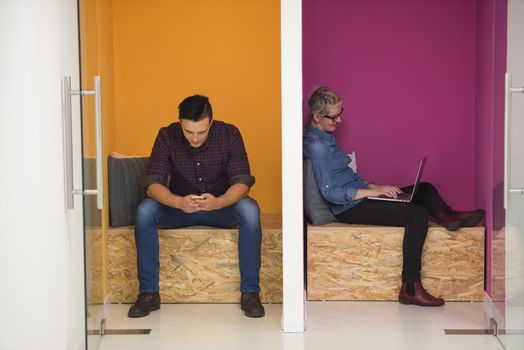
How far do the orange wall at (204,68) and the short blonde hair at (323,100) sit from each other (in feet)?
1.89

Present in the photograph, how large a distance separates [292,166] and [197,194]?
0.87 meters

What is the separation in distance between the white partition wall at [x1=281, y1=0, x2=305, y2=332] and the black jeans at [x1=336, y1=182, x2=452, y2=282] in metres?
0.79

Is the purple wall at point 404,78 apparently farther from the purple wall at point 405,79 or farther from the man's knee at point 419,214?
the man's knee at point 419,214

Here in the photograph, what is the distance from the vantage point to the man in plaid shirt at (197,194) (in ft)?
16.5

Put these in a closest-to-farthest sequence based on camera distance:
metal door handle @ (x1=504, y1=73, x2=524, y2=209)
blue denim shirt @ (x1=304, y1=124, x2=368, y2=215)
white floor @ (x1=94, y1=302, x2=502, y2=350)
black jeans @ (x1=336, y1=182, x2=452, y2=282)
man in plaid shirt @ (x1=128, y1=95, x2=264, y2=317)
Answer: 1. metal door handle @ (x1=504, y1=73, x2=524, y2=209)
2. white floor @ (x1=94, y1=302, x2=502, y2=350)
3. man in plaid shirt @ (x1=128, y1=95, x2=264, y2=317)
4. black jeans @ (x1=336, y1=182, x2=452, y2=282)
5. blue denim shirt @ (x1=304, y1=124, x2=368, y2=215)

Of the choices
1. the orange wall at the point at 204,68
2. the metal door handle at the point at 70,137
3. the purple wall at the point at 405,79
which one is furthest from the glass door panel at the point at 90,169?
the purple wall at the point at 405,79

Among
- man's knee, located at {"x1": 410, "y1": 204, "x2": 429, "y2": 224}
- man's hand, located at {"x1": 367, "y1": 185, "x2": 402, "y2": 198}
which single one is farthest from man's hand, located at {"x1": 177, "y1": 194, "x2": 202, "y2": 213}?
man's knee, located at {"x1": 410, "y1": 204, "x2": 429, "y2": 224}

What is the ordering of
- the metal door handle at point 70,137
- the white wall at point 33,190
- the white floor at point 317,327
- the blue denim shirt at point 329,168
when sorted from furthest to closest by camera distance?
the blue denim shirt at point 329,168, the white floor at point 317,327, the white wall at point 33,190, the metal door handle at point 70,137

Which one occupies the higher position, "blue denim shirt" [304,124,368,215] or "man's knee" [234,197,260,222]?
"blue denim shirt" [304,124,368,215]

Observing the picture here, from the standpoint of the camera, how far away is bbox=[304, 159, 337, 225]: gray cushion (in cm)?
536

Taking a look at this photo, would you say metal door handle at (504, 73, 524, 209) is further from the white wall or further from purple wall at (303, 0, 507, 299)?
purple wall at (303, 0, 507, 299)

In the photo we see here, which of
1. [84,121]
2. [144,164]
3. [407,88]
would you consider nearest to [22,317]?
[84,121]

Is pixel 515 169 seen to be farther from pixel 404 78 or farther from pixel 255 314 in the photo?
pixel 404 78

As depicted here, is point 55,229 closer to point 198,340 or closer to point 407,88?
point 198,340
